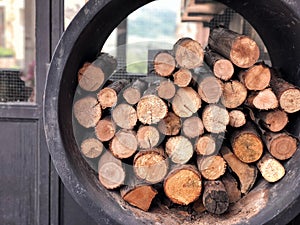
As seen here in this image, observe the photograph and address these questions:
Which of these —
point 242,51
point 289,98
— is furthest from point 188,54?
point 289,98

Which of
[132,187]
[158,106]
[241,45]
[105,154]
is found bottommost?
[132,187]

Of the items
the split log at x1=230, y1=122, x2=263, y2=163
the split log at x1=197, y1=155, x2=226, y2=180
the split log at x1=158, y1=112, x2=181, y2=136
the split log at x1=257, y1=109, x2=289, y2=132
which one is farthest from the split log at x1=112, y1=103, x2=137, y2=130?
the split log at x1=257, y1=109, x2=289, y2=132

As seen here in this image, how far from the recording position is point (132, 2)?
2.20 m

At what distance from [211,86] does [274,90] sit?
284 millimetres

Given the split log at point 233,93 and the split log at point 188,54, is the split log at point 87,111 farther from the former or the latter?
the split log at point 233,93

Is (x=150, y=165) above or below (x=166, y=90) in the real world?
below

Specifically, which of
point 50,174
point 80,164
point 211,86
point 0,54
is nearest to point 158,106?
point 211,86

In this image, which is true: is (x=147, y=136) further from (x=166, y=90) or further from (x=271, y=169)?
(x=271, y=169)

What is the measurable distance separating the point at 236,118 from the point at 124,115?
0.48 meters

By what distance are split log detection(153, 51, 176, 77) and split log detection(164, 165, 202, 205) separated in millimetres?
401

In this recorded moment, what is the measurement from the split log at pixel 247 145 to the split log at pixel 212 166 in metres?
0.09

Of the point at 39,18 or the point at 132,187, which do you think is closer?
the point at 132,187

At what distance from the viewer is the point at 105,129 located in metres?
2.01

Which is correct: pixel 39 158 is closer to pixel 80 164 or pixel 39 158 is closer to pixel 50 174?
pixel 50 174
